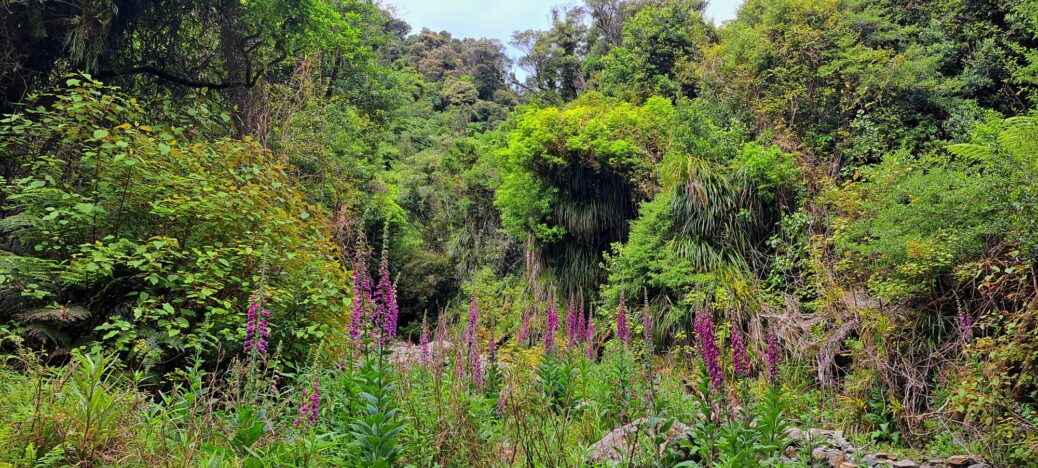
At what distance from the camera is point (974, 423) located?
3750 mm

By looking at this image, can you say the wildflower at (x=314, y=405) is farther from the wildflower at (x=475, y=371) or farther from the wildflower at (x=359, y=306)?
the wildflower at (x=475, y=371)

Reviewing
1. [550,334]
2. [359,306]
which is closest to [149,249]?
[359,306]

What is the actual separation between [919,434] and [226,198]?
5483mm

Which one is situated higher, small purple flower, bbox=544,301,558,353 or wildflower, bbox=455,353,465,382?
small purple flower, bbox=544,301,558,353

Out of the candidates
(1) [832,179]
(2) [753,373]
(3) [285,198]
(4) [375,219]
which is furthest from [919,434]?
(4) [375,219]

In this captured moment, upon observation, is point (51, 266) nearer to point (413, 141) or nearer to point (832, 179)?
point (832, 179)

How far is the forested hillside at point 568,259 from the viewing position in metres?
2.63

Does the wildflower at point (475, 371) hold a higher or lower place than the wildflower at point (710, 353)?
lower

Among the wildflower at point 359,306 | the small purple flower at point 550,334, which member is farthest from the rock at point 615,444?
the wildflower at point 359,306

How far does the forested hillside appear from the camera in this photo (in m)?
2.63

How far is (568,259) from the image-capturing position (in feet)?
33.7

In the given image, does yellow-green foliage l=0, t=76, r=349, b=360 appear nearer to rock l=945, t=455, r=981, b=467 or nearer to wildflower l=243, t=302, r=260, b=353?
wildflower l=243, t=302, r=260, b=353

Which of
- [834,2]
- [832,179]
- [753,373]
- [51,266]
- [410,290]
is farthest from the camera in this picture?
[410,290]

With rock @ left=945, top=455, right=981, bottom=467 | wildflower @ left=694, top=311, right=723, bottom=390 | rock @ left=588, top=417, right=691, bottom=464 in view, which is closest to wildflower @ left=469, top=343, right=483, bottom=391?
rock @ left=588, top=417, right=691, bottom=464
